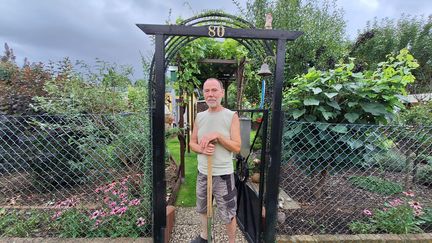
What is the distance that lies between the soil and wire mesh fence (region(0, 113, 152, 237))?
1.66 metres

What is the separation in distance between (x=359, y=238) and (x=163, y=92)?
7.72 feet

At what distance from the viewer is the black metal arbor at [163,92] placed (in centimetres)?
174

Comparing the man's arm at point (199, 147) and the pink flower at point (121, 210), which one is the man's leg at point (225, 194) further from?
the pink flower at point (121, 210)

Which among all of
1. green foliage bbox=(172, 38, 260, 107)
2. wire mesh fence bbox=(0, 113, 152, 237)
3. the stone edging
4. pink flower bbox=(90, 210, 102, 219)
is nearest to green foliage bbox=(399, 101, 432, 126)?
the stone edging

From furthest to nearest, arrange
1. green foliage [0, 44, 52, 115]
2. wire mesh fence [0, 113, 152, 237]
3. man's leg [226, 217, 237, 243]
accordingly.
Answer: green foliage [0, 44, 52, 115] → wire mesh fence [0, 113, 152, 237] → man's leg [226, 217, 237, 243]

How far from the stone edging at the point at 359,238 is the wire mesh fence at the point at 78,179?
1439mm

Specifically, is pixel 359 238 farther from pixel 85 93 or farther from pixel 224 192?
pixel 85 93

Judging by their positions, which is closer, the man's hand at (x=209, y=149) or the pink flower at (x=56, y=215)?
the man's hand at (x=209, y=149)

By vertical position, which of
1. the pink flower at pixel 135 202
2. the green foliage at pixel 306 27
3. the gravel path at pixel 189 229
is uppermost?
the green foliage at pixel 306 27

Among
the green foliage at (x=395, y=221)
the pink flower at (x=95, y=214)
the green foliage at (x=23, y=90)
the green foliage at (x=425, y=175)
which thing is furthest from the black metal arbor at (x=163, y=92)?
the green foliage at (x=425, y=175)

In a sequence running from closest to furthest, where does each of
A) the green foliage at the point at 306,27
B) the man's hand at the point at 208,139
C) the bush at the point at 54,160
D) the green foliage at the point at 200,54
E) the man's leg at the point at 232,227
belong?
the man's hand at the point at 208,139
the man's leg at the point at 232,227
the bush at the point at 54,160
the green foliage at the point at 200,54
the green foliage at the point at 306,27

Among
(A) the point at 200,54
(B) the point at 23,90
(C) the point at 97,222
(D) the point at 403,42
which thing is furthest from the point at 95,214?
(D) the point at 403,42

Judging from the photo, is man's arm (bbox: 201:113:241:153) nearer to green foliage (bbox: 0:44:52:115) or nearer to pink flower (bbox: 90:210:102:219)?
pink flower (bbox: 90:210:102:219)

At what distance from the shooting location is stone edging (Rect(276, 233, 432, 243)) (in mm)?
2056
